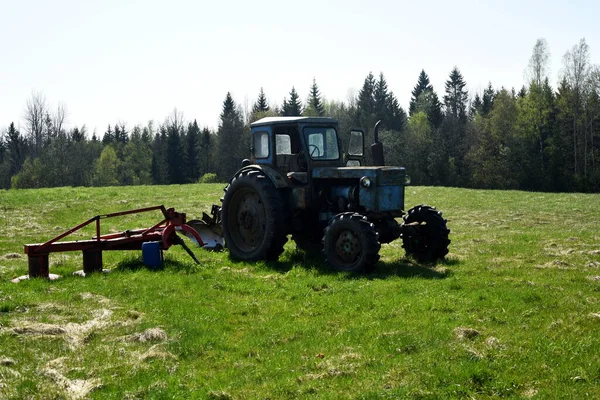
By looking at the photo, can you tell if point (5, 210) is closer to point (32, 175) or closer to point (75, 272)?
point (75, 272)

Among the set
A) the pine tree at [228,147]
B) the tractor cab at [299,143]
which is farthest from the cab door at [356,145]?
the pine tree at [228,147]

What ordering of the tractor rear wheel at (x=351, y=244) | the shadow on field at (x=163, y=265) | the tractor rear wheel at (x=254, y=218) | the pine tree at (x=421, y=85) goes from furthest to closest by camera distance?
the pine tree at (x=421, y=85)
the tractor rear wheel at (x=254, y=218)
the shadow on field at (x=163, y=265)
the tractor rear wheel at (x=351, y=244)

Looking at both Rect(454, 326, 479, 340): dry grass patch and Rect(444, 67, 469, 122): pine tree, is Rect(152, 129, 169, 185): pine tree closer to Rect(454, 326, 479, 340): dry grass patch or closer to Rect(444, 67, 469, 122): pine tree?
Rect(444, 67, 469, 122): pine tree

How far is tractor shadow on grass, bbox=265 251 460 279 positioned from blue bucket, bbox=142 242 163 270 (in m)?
2.17

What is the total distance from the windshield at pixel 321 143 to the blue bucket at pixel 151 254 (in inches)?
142

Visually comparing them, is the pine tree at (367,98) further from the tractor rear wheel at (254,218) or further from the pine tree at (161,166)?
the tractor rear wheel at (254,218)

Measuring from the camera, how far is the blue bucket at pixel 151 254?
11.4 m

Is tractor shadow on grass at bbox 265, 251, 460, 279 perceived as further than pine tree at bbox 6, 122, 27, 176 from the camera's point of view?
No

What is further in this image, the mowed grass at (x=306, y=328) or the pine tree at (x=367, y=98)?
the pine tree at (x=367, y=98)

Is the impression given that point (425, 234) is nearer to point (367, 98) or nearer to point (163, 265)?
point (163, 265)

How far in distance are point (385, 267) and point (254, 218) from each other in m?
3.13

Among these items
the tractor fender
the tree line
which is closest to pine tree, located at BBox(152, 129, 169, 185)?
the tree line

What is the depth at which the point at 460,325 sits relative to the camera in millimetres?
7305

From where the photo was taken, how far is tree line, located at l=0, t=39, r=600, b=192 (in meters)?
50.9
